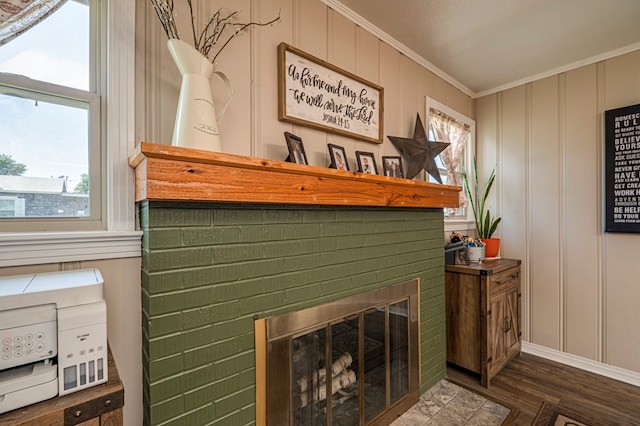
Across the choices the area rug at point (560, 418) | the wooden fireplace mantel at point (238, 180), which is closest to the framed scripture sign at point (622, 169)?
the area rug at point (560, 418)

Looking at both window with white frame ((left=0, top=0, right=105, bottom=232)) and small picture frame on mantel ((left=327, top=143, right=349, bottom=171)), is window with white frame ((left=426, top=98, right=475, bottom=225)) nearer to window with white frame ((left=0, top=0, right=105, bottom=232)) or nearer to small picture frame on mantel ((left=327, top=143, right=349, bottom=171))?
small picture frame on mantel ((left=327, top=143, right=349, bottom=171))

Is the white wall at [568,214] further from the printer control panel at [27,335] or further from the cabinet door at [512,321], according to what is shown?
the printer control panel at [27,335]

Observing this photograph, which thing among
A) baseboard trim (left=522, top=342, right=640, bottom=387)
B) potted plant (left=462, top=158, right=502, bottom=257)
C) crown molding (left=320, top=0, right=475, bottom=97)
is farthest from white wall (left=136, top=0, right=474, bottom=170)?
baseboard trim (left=522, top=342, right=640, bottom=387)

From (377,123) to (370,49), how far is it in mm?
524

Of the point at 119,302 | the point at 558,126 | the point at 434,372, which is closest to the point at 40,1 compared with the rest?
the point at 119,302

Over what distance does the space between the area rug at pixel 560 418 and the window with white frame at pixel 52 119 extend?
8.77 feet

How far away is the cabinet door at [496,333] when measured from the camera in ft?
7.22

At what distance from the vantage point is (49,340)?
0.72 metres

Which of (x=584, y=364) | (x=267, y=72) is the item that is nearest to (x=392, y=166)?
(x=267, y=72)

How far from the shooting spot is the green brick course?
99cm

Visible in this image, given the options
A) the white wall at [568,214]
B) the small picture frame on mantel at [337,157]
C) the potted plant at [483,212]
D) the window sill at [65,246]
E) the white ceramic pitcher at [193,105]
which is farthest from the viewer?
the potted plant at [483,212]

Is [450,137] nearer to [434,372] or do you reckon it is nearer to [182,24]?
[434,372]

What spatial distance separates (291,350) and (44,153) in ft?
4.04

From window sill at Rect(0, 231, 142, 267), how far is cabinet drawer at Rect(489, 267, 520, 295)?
7.72ft
